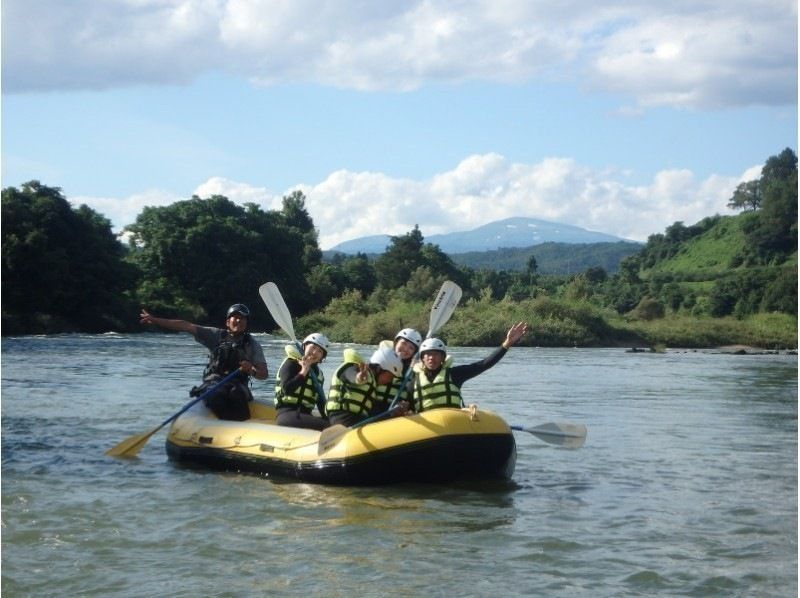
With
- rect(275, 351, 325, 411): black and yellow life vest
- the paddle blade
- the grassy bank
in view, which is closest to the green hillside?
the grassy bank

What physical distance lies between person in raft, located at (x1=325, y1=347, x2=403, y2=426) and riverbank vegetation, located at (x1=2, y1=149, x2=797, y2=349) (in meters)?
25.3

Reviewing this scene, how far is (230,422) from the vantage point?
382 inches

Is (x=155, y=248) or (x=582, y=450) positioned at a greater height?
(x=155, y=248)

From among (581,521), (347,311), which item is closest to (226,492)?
(581,521)

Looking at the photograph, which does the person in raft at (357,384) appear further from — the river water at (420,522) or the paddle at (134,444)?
the paddle at (134,444)

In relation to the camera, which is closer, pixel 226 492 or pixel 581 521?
pixel 581 521

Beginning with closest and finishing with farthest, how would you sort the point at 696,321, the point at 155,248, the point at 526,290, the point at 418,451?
the point at 418,451
the point at 696,321
the point at 155,248
the point at 526,290

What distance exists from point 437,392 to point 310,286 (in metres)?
39.5

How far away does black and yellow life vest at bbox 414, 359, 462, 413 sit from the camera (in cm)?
859

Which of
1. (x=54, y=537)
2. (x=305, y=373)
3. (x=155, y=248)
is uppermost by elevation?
(x=155, y=248)

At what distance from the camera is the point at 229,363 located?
33.5 ft

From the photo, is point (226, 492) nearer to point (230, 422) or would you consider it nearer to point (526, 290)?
point (230, 422)

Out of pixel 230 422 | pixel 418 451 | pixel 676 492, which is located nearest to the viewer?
pixel 418 451

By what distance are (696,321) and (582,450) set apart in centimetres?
2993
